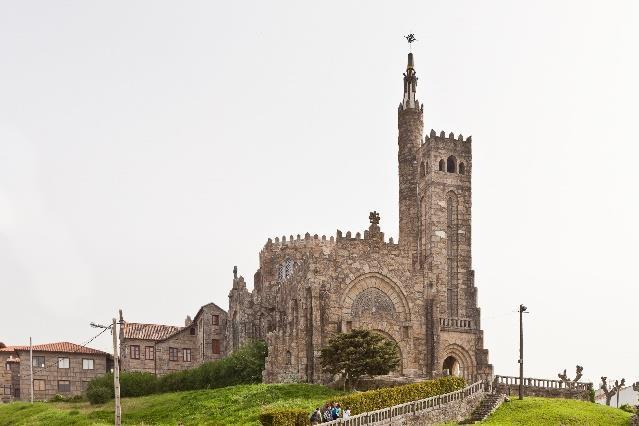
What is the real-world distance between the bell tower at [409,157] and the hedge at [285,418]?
3179 cm

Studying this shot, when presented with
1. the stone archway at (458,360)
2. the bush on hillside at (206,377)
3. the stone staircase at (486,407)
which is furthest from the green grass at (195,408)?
the stone archway at (458,360)

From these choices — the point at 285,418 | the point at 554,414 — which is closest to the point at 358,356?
the point at 554,414

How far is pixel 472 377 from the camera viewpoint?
2625 inches

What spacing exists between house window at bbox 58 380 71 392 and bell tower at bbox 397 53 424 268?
3628 cm

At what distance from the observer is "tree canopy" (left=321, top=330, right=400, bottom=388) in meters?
56.2

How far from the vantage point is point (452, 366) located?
6825 cm

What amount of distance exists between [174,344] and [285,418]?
50.3m

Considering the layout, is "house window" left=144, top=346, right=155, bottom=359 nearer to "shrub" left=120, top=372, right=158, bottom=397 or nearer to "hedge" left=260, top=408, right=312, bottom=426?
"shrub" left=120, top=372, right=158, bottom=397

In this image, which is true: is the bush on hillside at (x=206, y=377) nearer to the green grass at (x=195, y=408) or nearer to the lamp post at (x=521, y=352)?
the green grass at (x=195, y=408)

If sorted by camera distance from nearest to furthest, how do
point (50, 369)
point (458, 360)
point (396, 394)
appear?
point (396, 394) < point (458, 360) < point (50, 369)

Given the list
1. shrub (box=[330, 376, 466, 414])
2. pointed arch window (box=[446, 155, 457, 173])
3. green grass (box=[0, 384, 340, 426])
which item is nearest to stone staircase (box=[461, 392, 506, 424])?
shrub (box=[330, 376, 466, 414])

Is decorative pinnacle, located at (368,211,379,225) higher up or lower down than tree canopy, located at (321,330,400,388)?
higher up

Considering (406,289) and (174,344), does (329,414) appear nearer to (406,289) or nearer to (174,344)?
(406,289)

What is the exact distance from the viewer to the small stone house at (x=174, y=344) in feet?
277
